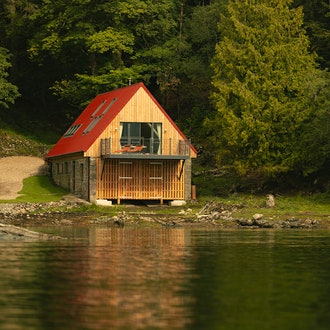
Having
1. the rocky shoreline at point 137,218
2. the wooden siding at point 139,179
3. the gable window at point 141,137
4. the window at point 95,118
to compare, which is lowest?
the rocky shoreline at point 137,218

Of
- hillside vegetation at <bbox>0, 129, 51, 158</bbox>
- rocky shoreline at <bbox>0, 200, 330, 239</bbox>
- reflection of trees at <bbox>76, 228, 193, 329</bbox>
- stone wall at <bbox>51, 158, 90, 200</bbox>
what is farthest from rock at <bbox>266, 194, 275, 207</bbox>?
hillside vegetation at <bbox>0, 129, 51, 158</bbox>

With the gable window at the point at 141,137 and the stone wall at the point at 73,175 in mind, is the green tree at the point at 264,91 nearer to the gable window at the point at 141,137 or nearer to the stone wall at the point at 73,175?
the gable window at the point at 141,137

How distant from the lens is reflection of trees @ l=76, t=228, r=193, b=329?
21688 mm

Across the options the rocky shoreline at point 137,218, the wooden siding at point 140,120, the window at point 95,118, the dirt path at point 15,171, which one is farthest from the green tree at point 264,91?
the dirt path at point 15,171

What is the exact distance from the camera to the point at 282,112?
67.0m

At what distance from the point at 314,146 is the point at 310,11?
19.5 m

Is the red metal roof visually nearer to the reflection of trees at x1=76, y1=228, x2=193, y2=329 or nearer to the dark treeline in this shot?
the dark treeline

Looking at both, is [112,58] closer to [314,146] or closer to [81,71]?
[81,71]

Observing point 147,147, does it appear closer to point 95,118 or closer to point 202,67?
point 95,118

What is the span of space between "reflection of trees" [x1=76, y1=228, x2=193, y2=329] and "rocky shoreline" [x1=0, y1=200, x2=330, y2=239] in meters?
12.1

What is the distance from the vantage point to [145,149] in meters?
66.0

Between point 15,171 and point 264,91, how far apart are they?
19172 millimetres

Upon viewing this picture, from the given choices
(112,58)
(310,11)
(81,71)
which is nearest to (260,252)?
(310,11)

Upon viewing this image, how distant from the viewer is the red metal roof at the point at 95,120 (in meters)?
66.6
